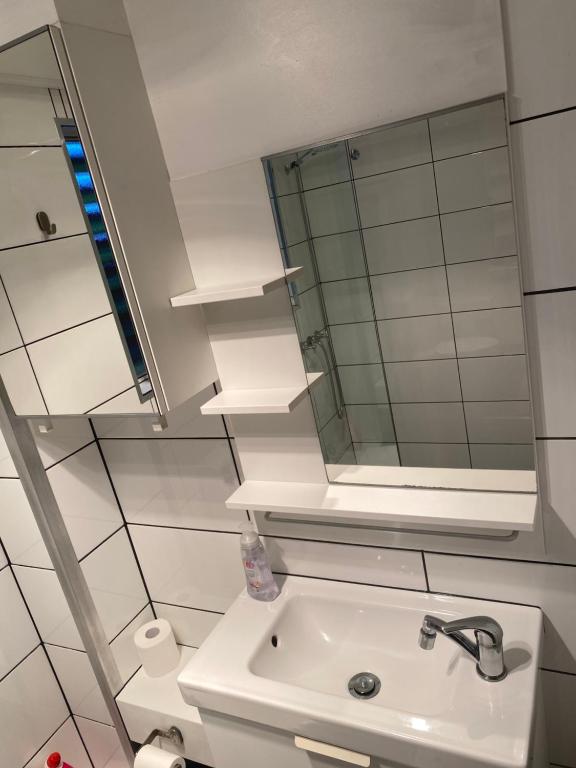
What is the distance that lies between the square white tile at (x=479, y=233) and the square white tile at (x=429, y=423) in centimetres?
28

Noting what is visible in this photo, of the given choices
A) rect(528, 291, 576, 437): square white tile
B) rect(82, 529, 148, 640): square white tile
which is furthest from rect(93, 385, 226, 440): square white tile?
rect(528, 291, 576, 437): square white tile

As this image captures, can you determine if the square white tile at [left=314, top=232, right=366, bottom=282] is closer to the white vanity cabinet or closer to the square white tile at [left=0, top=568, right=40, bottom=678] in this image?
the white vanity cabinet

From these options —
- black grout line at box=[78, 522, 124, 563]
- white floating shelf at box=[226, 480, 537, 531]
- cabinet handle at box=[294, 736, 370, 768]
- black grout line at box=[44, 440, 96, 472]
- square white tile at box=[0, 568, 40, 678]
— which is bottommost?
cabinet handle at box=[294, 736, 370, 768]

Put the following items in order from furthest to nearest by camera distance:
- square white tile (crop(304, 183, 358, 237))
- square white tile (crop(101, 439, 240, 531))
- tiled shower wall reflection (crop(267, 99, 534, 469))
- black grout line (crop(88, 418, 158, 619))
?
black grout line (crop(88, 418, 158, 619)) < square white tile (crop(101, 439, 240, 531)) < square white tile (crop(304, 183, 358, 237)) < tiled shower wall reflection (crop(267, 99, 534, 469))

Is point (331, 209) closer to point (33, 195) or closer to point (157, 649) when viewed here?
point (33, 195)

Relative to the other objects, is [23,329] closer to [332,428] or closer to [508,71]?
[332,428]

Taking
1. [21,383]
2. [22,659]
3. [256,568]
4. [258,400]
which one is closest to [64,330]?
[21,383]

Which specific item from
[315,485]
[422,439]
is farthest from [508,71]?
[315,485]

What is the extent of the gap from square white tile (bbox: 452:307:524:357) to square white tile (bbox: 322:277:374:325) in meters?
0.17

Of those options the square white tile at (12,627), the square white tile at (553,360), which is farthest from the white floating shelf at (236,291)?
the square white tile at (12,627)

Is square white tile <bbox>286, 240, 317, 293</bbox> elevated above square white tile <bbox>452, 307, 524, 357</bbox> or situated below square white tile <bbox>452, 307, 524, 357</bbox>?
above

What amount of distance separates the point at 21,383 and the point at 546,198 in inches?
44.2

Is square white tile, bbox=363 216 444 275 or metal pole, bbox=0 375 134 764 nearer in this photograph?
square white tile, bbox=363 216 444 275

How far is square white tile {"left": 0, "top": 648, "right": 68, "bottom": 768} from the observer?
1.42 metres
